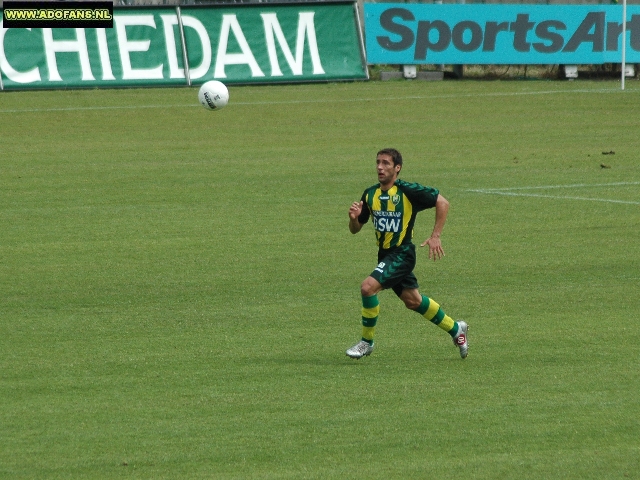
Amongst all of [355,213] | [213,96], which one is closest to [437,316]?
[355,213]

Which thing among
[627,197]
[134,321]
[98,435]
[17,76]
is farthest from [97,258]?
[17,76]

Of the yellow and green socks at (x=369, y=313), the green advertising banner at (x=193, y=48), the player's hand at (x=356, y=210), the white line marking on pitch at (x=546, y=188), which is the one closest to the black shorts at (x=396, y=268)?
the yellow and green socks at (x=369, y=313)

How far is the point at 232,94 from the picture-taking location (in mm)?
32844

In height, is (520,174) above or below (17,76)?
below

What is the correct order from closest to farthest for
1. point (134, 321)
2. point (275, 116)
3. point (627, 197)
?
point (134, 321)
point (627, 197)
point (275, 116)

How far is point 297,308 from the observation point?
12430 millimetres

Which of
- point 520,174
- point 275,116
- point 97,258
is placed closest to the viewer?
point 97,258

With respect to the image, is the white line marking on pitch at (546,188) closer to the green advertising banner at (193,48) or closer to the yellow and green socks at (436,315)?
the yellow and green socks at (436,315)

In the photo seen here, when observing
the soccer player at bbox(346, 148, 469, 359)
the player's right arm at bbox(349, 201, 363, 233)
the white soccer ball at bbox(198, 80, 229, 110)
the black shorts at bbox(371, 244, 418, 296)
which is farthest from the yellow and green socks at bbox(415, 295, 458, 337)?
the white soccer ball at bbox(198, 80, 229, 110)

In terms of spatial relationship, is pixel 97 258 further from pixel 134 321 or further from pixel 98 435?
pixel 98 435

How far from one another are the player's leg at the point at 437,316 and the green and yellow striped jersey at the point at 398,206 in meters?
0.41

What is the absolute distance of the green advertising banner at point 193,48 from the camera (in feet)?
104

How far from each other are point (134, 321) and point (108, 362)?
1726 mm

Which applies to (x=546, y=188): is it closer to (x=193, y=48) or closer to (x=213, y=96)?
(x=213, y=96)
